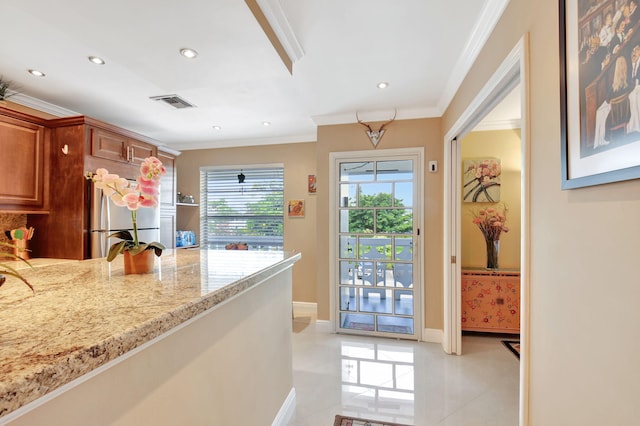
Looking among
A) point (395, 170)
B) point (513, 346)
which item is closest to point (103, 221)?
point (395, 170)

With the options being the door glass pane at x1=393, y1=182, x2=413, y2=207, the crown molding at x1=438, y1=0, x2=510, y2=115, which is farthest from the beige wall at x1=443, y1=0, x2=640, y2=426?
the door glass pane at x1=393, y1=182, x2=413, y2=207

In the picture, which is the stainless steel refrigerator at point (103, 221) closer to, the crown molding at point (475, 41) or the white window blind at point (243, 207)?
the white window blind at point (243, 207)

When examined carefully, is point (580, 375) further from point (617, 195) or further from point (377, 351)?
point (377, 351)

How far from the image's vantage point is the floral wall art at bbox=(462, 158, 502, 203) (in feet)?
11.0

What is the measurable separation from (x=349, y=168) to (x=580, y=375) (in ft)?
8.73

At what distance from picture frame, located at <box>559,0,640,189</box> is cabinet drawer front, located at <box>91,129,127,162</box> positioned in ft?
11.3

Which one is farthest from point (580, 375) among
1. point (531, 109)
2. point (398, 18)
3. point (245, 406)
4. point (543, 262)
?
point (398, 18)

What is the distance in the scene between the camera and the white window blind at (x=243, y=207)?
4.24 m

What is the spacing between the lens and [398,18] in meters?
1.67

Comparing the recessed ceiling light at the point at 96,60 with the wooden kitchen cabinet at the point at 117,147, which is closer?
the recessed ceiling light at the point at 96,60

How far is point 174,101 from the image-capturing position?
2773mm

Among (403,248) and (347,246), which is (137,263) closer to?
(347,246)

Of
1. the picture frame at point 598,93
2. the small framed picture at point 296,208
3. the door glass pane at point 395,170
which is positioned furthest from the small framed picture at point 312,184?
the picture frame at point 598,93

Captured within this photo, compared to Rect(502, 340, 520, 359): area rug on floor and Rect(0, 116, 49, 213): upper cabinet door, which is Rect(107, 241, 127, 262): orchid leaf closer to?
Rect(0, 116, 49, 213): upper cabinet door
